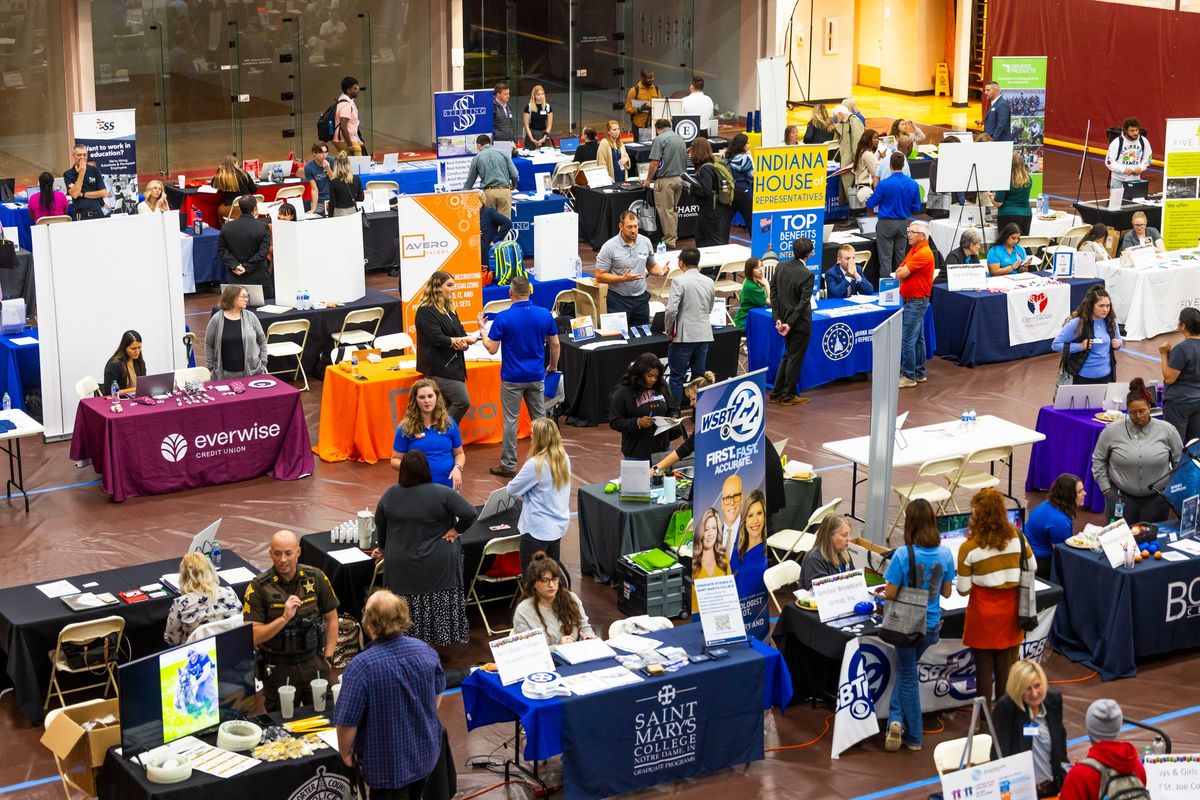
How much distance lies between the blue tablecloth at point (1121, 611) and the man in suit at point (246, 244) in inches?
332

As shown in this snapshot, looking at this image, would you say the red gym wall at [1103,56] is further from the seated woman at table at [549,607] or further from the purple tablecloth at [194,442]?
the seated woman at table at [549,607]

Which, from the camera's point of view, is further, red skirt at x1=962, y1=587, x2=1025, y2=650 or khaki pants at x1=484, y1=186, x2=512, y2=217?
khaki pants at x1=484, y1=186, x2=512, y2=217

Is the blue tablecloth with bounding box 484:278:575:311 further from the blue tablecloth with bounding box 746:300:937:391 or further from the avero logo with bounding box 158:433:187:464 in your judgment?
the avero logo with bounding box 158:433:187:464

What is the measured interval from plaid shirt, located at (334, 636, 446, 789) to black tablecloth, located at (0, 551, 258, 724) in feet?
7.97

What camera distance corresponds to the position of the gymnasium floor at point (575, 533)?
8.01 meters

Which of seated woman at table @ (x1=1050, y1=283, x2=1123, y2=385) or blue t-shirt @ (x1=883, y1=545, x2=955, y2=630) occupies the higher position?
seated woman at table @ (x1=1050, y1=283, x2=1123, y2=385)

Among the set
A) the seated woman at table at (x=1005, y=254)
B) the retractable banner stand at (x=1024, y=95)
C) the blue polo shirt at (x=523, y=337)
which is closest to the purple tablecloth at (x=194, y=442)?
the blue polo shirt at (x=523, y=337)

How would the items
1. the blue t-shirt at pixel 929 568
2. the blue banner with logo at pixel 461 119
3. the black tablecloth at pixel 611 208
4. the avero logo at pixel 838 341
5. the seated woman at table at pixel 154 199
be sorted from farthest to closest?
the blue banner with logo at pixel 461 119, the black tablecloth at pixel 611 208, the seated woman at table at pixel 154 199, the avero logo at pixel 838 341, the blue t-shirt at pixel 929 568

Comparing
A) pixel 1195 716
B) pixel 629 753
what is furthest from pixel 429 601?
pixel 1195 716

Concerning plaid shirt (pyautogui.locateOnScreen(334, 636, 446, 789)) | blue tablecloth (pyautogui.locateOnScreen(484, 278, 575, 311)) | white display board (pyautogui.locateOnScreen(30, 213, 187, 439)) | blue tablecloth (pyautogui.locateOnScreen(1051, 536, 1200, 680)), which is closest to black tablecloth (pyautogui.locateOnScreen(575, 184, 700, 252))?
blue tablecloth (pyautogui.locateOnScreen(484, 278, 575, 311))

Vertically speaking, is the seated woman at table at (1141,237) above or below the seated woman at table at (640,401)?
above

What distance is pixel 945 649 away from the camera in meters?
8.59

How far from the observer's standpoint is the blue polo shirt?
38.5 ft

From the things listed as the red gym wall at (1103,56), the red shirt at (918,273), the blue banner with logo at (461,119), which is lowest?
the red shirt at (918,273)
